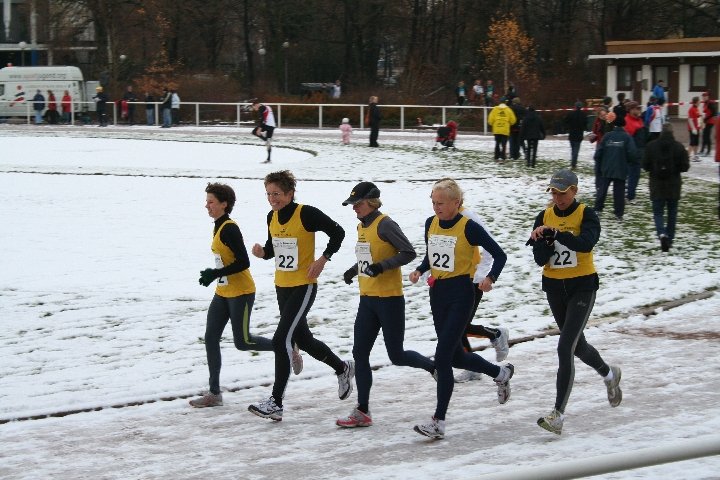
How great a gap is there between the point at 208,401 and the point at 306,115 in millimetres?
38455

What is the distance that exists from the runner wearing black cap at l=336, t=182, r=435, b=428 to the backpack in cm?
893

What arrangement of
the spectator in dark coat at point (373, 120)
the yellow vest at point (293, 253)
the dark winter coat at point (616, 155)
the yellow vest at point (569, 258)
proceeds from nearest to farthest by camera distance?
the yellow vest at point (569, 258) → the yellow vest at point (293, 253) → the dark winter coat at point (616, 155) → the spectator in dark coat at point (373, 120)

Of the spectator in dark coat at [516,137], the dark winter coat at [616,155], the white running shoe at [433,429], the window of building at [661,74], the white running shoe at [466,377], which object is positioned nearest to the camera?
the white running shoe at [433,429]

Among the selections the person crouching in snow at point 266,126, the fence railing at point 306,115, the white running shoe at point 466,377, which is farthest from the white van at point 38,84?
the white running shoe at point 466,377

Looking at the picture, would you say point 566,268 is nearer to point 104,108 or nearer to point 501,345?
point 501,345

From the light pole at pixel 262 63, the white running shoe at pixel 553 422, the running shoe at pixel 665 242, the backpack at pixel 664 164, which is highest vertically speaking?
the light pole at pixel 262 63

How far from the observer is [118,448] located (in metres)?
7.60

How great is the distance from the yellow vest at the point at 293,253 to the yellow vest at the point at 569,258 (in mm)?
1683

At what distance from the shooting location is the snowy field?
736 centimetres

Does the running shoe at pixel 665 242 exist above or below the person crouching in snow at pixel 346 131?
below

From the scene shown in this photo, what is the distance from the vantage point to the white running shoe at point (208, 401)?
862 centimetres

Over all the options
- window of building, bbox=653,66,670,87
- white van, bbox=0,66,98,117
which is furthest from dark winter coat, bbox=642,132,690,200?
white van, bbox=0,66,98,117

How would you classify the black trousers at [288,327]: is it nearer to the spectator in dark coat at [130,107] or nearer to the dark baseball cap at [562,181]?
the dark baseball cap at [562,181]

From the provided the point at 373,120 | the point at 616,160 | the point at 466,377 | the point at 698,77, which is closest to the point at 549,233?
the point at 466,377
